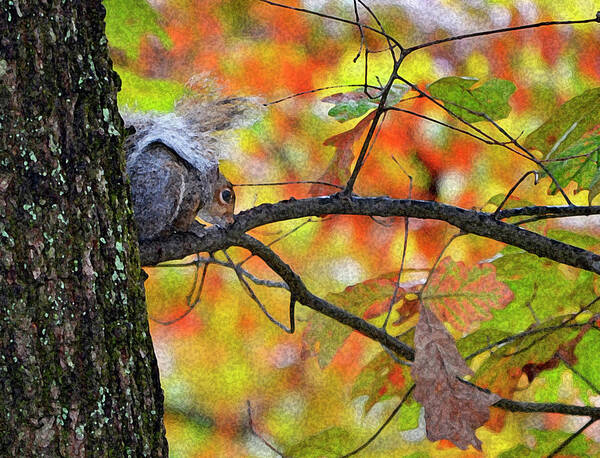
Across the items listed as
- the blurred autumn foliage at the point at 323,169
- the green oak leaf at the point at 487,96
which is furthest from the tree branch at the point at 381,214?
the blurred autumn foliage at the point at 323,169

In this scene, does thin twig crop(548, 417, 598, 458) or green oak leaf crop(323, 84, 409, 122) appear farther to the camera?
thin twig crop(548, 417, 598, 458)

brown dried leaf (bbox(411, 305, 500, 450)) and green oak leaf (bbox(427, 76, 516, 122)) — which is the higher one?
green oak leaf (bbox(427, 76, 516, 122))

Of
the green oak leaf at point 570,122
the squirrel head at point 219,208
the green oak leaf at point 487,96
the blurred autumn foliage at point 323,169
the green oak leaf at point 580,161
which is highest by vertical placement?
the blurred autumn foliage at point 323,169

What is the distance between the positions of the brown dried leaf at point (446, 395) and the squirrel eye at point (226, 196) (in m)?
0.27

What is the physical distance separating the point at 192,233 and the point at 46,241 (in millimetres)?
244

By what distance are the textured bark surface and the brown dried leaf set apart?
0.94 ft

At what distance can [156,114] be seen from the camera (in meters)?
0.90

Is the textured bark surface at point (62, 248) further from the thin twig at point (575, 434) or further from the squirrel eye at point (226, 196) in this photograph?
the thin twig at point (575, 434)

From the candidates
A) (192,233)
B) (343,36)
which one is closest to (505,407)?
(192,233)

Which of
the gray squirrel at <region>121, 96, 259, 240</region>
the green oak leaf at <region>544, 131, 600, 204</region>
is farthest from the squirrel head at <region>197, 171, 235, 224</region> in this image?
the green oak leaf at <region>544, 131, 600, 204</region>

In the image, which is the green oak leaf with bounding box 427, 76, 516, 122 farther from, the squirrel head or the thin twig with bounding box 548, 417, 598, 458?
the thin twig with bounding box 548, 417, 598, 458

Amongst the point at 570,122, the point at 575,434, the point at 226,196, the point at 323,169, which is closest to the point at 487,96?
the point at 570,122

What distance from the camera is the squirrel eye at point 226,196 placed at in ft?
2.66

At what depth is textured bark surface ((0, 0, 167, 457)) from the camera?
543 millimetres
